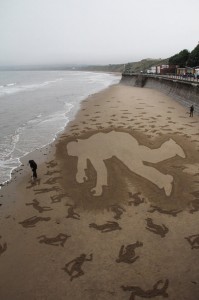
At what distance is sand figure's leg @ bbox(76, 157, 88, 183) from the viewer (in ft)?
57.9

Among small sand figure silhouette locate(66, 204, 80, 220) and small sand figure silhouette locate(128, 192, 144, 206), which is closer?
small sand figure silhouette locate(66, 204, 80, 220)

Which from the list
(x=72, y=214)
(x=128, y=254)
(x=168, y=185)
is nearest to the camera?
(x=128, y=254)

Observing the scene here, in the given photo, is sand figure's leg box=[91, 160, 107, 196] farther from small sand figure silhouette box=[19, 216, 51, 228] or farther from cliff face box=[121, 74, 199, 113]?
cliff face box=[121, 74, 199, 113]

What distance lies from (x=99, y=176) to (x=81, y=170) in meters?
1.68

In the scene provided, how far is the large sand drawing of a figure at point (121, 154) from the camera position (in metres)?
17.2

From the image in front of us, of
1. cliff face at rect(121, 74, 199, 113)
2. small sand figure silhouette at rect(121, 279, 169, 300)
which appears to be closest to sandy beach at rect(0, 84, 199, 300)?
small sand figure silhouette at rect(121, 279, 169, 300)

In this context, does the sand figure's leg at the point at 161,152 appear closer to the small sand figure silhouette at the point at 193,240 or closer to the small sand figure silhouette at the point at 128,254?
the small sand figure silhouette at the point at 193,240

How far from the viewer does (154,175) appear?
17.7 m

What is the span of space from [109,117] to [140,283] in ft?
88.7

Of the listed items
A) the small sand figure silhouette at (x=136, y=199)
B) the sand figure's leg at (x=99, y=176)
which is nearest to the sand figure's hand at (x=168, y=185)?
the small sand figure silhouette at (x=136, y=199)

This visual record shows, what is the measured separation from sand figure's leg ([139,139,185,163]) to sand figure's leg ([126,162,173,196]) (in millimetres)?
1388

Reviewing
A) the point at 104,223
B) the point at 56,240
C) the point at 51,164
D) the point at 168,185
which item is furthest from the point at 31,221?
the point at 168,185

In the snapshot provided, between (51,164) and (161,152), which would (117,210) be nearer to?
(51,164)

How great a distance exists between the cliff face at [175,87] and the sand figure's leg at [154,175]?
21.1 metres
